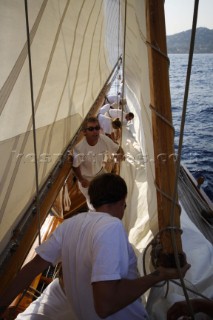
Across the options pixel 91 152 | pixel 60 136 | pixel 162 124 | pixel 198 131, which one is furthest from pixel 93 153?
pixel 198 131

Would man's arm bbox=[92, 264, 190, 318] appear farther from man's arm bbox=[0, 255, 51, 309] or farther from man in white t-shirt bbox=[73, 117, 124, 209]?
man in white t-shirt bbox=[73, 117, 124, 209]

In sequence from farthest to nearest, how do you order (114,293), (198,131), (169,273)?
1. (198,131)
2. (169,273)
3. (114,293)

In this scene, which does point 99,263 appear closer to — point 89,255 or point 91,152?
point 89,255

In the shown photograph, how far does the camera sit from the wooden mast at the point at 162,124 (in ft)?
2.50

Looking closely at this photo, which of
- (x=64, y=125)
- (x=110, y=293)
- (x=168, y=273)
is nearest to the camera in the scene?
(x=110, y=293)

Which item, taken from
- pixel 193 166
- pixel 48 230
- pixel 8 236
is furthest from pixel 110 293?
pixel 193 166

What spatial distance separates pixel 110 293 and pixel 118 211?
0.87ft

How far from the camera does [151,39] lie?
0.77m

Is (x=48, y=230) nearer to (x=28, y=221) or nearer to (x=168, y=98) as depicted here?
(x=28, y=221)

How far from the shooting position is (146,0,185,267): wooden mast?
0.76 metres

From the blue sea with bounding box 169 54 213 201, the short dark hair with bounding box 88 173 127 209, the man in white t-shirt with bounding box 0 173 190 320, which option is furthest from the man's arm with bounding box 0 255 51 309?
the blue sea with bounding box 169 54 213 201

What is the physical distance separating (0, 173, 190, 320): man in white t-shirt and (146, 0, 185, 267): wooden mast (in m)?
0.10

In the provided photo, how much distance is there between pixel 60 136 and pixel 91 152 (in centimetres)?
65

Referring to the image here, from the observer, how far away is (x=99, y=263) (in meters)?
0.71
